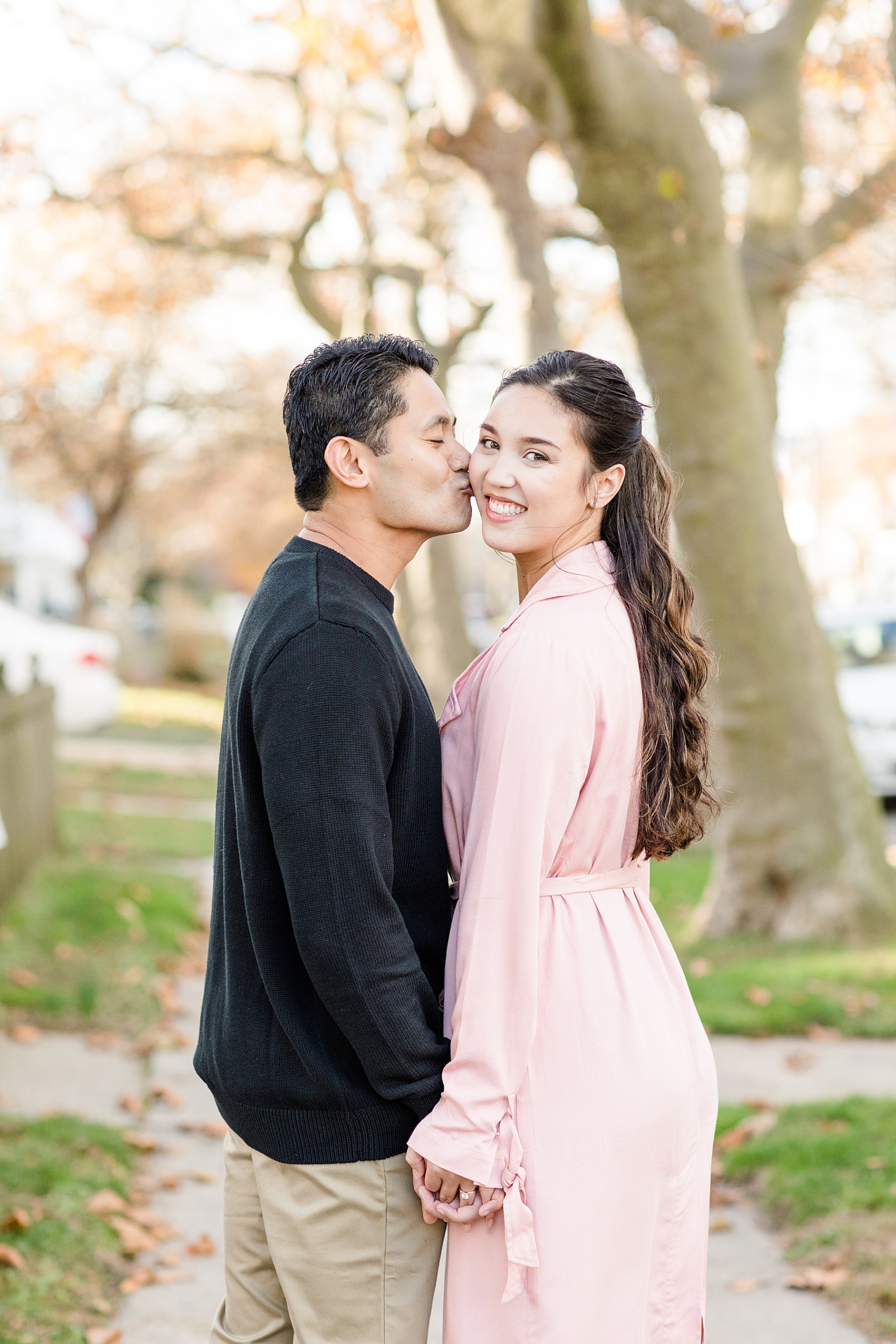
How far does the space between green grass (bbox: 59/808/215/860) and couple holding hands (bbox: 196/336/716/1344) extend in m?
7.52

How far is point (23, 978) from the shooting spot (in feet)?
20.9

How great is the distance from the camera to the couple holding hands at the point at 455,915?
6.80ft

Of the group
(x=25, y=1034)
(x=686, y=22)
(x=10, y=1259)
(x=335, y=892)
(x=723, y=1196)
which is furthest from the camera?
(x=686, y=22)

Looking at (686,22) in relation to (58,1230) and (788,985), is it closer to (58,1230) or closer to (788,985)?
(788,985)

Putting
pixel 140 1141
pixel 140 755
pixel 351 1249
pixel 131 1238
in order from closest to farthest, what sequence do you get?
pixel 351 1249 < pixel 131 1238 < pixel 140 1141 < pixel 140 755

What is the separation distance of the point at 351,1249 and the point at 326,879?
2.06ft

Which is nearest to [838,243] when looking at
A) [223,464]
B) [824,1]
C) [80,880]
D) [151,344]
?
[824,1]

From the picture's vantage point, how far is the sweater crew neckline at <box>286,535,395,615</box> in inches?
89.0

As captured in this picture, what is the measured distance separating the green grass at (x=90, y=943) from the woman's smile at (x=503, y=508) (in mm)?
4351

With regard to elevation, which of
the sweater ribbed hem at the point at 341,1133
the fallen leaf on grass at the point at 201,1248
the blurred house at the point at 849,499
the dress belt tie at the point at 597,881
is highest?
the blurred house at the point at 849,499

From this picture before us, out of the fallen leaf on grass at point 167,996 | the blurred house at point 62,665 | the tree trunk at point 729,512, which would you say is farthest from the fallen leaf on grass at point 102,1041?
the tree trunk at point 729,512

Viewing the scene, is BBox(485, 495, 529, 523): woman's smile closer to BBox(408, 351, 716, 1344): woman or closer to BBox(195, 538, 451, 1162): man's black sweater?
BBox(408, 351, 716, 1344): woman

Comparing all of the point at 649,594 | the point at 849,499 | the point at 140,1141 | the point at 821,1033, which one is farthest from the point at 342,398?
the point at 849,499

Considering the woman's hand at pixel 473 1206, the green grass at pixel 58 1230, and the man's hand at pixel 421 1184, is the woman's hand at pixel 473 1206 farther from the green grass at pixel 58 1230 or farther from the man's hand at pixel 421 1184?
the green grass at pixel 58 1230
